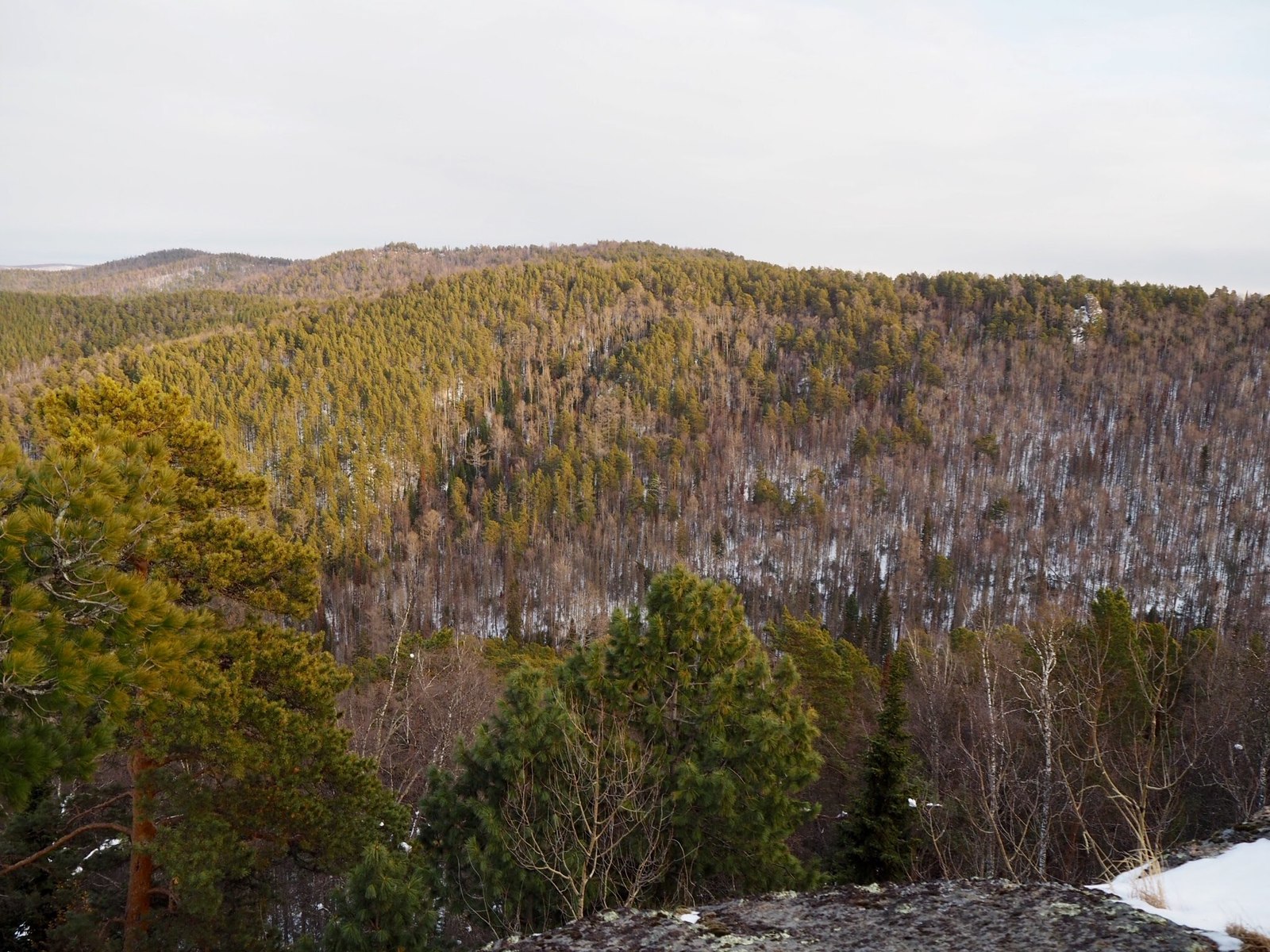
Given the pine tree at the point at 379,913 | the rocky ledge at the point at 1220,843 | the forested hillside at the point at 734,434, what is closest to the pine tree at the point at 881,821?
the rocky ledge at the point at 1220,843

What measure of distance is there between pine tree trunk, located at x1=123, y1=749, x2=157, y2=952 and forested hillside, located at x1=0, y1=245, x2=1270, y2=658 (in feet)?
160

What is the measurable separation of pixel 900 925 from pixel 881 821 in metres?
9.02

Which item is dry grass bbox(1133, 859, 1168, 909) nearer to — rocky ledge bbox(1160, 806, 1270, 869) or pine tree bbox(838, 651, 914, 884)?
rocky ledge bbox(1160, 806, 1270, 869)

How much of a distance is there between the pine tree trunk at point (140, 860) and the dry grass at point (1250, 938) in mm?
10535

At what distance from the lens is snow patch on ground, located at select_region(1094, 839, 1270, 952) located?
4.30m

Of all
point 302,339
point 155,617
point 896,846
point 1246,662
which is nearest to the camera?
point 155,617

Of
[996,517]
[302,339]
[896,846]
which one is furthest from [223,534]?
[302,339]

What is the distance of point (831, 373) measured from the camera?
135375 millimetres

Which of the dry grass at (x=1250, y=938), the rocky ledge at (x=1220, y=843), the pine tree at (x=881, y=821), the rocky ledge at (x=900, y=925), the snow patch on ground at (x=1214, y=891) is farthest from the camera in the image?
the pine tree at (x=881, y=821)

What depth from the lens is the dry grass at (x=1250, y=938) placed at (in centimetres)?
391

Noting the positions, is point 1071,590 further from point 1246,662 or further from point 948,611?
point 1246,662

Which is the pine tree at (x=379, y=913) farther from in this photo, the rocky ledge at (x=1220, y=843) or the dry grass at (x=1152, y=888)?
the rocky ledge at (x=1220, y=843)

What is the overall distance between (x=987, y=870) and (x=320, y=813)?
10.9m

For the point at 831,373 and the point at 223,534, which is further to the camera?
the point at 831,373
